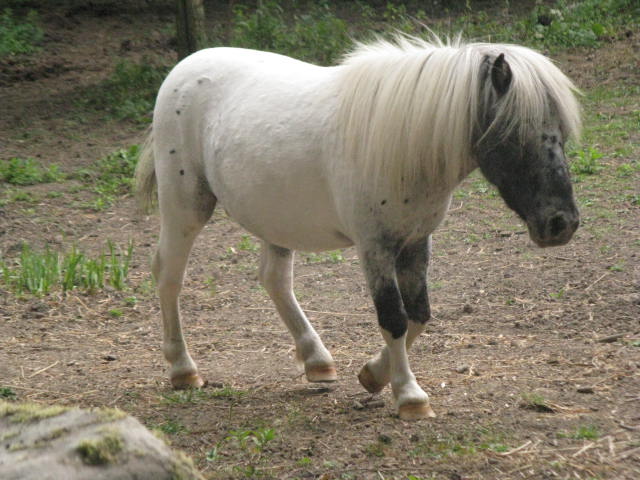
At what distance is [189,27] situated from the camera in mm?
9516

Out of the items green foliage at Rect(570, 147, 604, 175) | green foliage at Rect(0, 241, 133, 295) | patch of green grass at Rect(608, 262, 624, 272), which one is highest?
green foliage at Rect(570, 147, 604, 175)

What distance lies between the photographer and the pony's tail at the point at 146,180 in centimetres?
Result: 485

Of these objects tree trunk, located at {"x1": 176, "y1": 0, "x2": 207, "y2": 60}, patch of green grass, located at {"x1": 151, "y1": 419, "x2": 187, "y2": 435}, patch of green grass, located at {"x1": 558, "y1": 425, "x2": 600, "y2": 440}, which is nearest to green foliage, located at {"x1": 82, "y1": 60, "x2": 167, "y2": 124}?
tree trunk, located at {"x1": 176, "y1": 0, "x2": 207, "y2": 60}

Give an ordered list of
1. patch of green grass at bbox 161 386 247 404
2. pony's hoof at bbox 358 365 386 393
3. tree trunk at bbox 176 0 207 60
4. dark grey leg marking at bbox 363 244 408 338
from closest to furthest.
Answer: dark grey leg marking at bbox 363 244 408 338
pony's hoof at bbox 358 365 386 393
patch of green grass at bbox 161 386 247 404
tree trunk at bbox 176 0 207 60

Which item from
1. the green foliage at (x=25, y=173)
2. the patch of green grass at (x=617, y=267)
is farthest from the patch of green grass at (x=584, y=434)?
the green foliage at (x=25, y=173)

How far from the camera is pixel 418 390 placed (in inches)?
149

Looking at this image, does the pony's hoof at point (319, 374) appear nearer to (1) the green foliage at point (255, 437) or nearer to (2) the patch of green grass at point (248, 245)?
(1) the green foliage at point (255, 437)

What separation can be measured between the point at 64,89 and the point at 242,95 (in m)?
6.89

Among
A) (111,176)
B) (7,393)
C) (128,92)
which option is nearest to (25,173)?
(111,176)

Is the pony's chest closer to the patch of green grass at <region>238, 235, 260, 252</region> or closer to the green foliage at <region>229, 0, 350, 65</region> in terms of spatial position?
the patch of green grass at <region>238, 235, 260, 252</region>

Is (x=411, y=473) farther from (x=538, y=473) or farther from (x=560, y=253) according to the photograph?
(x=560, y=253)

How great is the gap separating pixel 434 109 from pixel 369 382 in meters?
1.32

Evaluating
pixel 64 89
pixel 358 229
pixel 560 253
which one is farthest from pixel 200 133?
pixel 64 89

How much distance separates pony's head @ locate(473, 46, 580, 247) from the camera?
331cm
